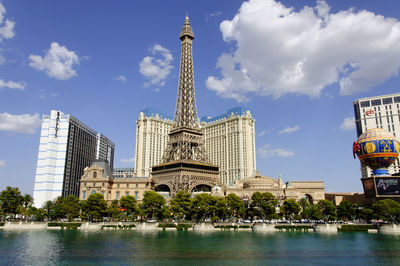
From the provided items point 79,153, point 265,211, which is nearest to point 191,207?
point 265,211

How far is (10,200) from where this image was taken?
332ft

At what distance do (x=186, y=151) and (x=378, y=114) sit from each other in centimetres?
12611

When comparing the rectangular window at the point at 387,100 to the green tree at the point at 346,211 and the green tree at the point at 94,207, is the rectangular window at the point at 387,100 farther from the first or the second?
the green tree at the point at 94,207

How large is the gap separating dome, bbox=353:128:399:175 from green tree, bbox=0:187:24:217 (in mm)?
120766

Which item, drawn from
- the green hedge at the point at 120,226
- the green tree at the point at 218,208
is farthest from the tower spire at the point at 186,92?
the green hedge at the point at 120,226

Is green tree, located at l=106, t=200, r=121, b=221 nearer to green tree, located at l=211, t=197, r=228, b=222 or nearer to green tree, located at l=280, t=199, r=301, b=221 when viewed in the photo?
green tree, located at l=211, t=197, r=228, b=222

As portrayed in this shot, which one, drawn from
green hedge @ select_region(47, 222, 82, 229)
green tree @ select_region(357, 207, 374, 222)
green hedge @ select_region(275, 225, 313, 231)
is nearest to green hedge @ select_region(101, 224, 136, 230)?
green hedge @ select_region(47, 222, 82, 229)

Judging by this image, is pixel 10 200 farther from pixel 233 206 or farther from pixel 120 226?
pixel 233 206

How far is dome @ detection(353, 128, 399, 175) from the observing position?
11394 cm

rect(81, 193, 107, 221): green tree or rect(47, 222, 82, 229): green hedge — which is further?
rect(81, 193, 107, 221): green tree

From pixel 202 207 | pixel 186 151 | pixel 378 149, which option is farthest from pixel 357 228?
pixel 186 151

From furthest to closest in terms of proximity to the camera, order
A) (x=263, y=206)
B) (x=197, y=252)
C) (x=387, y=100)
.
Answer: (x=387, y=100), (x=263, y=206), (x=197, y=252)

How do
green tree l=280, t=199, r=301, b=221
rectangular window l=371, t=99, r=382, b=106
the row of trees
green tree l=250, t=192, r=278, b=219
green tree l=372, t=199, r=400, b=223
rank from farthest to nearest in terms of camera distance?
rectangular window l=371, t=99, r=382, b=106 → green tree l=280, t=199, r=301, b=221 → green tree l=250, t=192, r=278, b=219 → the row of trees → green tree l=372, t=199, r=400, b=223

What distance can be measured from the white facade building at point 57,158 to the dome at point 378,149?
13136 centimetres
